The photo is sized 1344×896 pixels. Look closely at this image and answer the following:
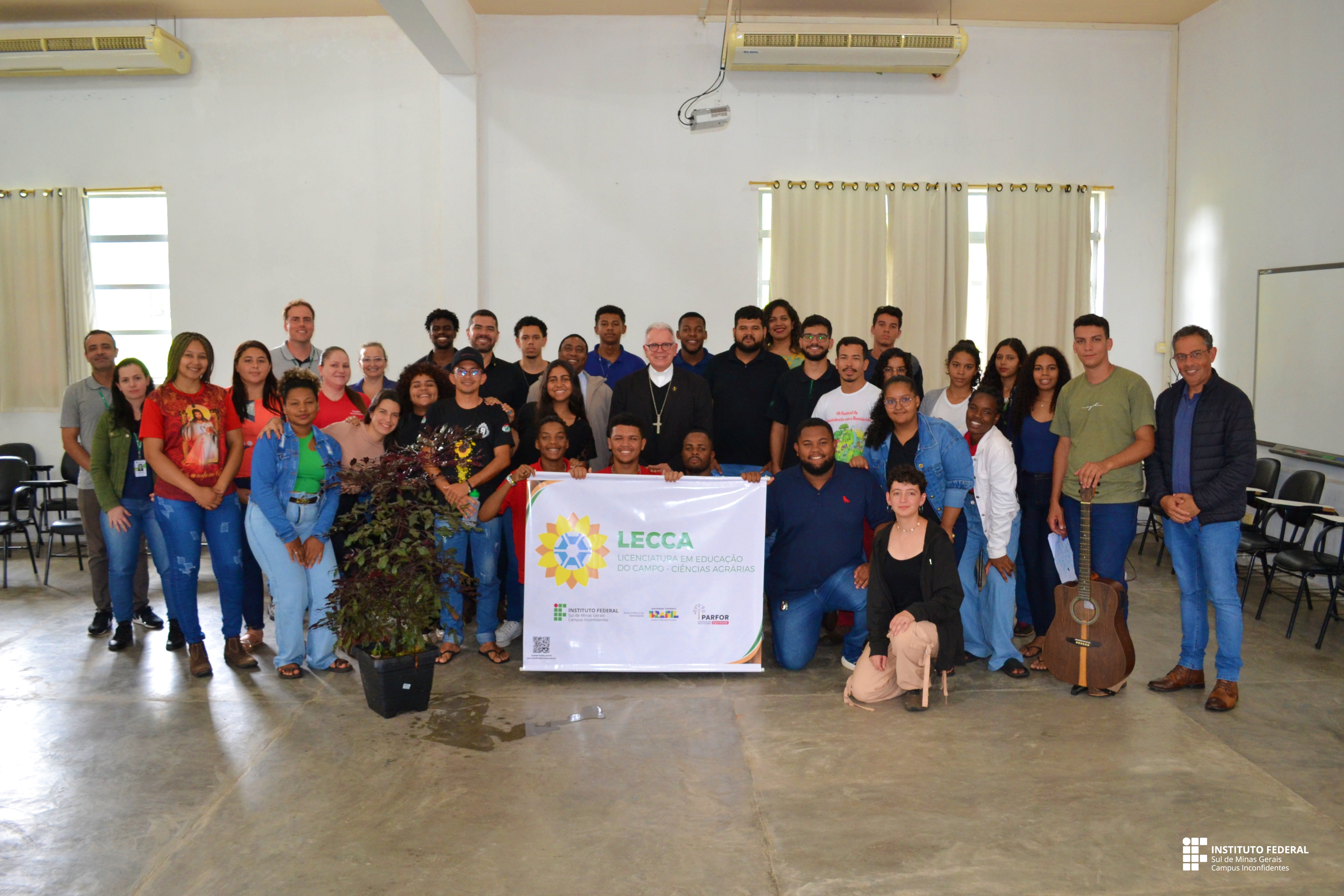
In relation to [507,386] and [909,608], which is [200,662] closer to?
[507,386]

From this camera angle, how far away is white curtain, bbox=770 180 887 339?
7.71 m

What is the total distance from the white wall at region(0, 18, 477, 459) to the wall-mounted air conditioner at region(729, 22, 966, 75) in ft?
8.83

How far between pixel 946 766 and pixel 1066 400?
1.88 meters

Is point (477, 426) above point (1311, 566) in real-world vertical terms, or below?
above

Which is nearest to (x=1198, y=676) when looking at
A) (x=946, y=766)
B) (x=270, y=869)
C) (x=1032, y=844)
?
(x=946, y=766)

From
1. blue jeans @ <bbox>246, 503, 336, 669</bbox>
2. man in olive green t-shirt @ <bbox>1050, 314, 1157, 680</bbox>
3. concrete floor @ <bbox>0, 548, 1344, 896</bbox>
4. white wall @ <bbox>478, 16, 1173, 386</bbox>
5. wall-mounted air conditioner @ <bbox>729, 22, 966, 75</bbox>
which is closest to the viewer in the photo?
concrete floor @ <bbox>0, 548, 1344, 896</bbox>

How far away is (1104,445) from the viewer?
4.14 m

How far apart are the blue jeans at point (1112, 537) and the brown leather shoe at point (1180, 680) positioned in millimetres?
365

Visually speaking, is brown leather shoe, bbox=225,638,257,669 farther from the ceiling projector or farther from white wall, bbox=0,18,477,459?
the ceiling projector

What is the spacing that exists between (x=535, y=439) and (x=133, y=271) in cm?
550

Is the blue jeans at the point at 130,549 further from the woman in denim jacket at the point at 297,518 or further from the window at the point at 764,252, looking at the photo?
the window at the point at 764,252

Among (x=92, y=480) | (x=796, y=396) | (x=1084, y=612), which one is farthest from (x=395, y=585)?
(x=1084, y=612)

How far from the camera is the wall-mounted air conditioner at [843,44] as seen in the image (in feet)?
23.1

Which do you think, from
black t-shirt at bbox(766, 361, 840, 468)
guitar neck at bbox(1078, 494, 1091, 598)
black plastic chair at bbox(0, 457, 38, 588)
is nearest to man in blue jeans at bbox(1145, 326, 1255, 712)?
guitar neck at bbox(1078, 494, 1091, 598)
